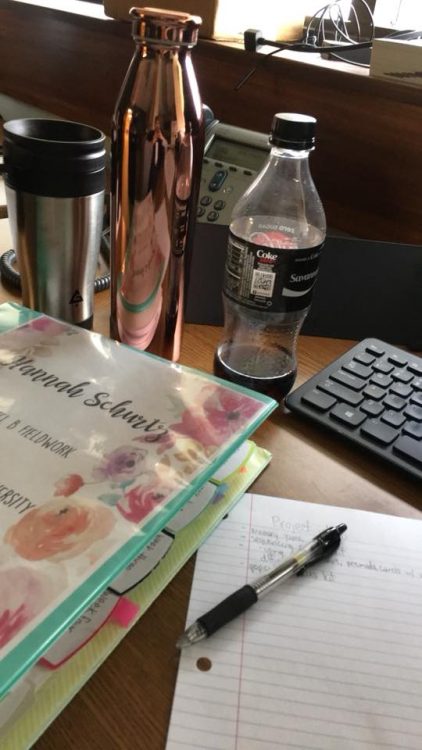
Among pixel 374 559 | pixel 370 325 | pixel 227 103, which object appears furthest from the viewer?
pixel 227 103

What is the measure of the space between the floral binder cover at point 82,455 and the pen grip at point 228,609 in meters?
0.07

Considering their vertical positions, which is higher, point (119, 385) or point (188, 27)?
point (188, 27)

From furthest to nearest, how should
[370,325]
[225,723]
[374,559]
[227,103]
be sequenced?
[227,103]
[370,325]
[374,559]
[225,723]

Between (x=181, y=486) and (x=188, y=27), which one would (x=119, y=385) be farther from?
(x=188, y=27)

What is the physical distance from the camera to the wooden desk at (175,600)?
1.09 feet

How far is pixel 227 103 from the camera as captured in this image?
3.10ft

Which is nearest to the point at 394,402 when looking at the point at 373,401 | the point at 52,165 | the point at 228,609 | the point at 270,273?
the point at 373,401

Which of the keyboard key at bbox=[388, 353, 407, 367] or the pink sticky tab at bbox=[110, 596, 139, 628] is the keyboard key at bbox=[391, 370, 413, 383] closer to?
the keyboard key at bbox=[388, 353, 407, 367]

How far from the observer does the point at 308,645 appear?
385 millimetres

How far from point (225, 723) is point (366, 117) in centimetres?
72

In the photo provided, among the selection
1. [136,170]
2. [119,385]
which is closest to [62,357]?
[119,385]

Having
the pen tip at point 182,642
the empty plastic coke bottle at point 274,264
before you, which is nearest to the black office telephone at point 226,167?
the empty plastic coke bottle at point 274,264

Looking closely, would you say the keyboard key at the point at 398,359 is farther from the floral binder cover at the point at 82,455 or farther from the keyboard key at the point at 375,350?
the floral binder cover at the point at 82,455

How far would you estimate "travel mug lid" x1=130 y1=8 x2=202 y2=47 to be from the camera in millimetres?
489
